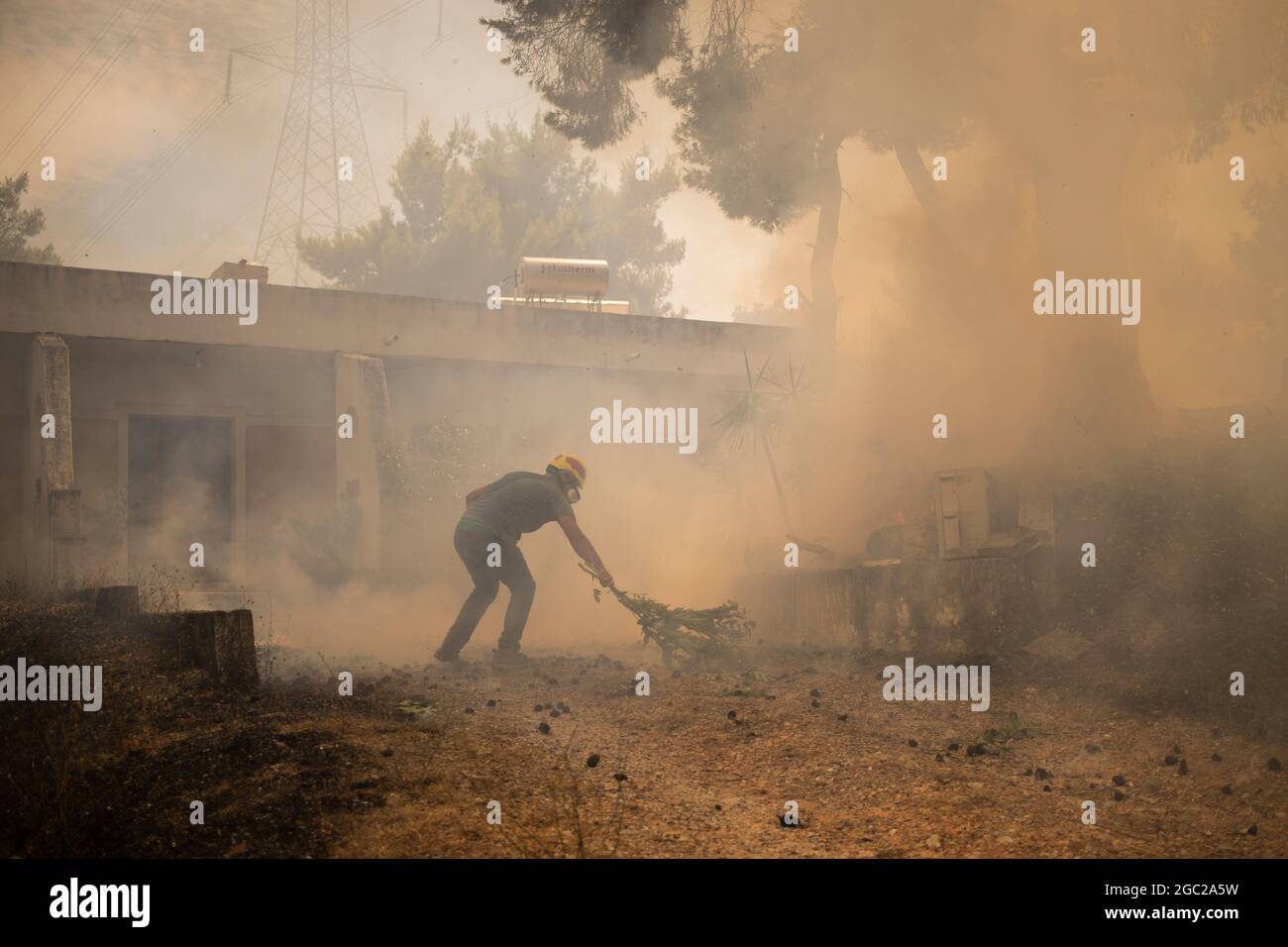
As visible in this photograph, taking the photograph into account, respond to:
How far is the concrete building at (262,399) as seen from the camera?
50.7 ft

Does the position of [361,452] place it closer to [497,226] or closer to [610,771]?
[610,771]

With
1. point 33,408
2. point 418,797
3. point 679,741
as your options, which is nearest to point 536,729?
point 679,741

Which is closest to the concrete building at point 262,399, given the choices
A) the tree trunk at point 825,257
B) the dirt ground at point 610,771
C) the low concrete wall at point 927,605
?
the tree trunk at point 825,257

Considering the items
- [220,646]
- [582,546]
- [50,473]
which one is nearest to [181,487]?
[50,473]

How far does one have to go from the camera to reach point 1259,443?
9.75m

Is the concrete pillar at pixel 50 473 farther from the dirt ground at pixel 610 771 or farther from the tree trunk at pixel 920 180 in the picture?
the tree trunk at pixel 920 180

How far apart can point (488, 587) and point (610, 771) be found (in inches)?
158

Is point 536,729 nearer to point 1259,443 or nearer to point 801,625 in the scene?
point 801,625

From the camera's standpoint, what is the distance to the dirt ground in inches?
165

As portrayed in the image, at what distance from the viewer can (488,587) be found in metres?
9.09

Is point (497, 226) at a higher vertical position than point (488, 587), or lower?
higher
